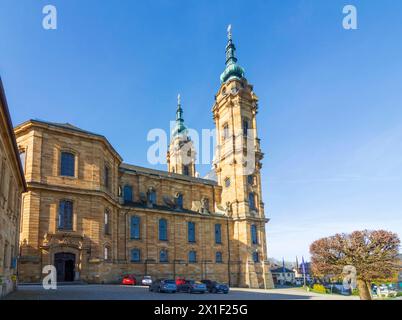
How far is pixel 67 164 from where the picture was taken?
105 ft

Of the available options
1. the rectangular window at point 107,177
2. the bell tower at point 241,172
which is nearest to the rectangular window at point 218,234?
the bell tower at point 241,172

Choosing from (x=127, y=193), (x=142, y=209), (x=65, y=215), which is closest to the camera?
(x=65, y=215)

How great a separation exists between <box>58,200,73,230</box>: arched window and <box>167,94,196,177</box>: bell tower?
39.7m

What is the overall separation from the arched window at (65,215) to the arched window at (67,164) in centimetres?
275

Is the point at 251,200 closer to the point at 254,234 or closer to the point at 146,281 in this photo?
the point at 254,234

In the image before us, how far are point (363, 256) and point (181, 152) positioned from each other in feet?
166

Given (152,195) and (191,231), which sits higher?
(152,195)

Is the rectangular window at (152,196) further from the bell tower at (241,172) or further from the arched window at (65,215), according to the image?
the arched window at (65,215)

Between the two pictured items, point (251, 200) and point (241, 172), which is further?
point (251, 200)

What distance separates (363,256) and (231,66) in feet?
125

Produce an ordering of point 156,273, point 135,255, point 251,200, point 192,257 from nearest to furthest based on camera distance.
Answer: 1. point 135,255
2. point 156,273
3. point 192,257
4. point 251,200

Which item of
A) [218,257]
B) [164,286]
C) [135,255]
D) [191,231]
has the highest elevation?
[191,231]

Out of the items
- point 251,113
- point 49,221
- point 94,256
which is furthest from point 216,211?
point 49,221

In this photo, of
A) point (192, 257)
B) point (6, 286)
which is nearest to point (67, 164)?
point (6, 286)
